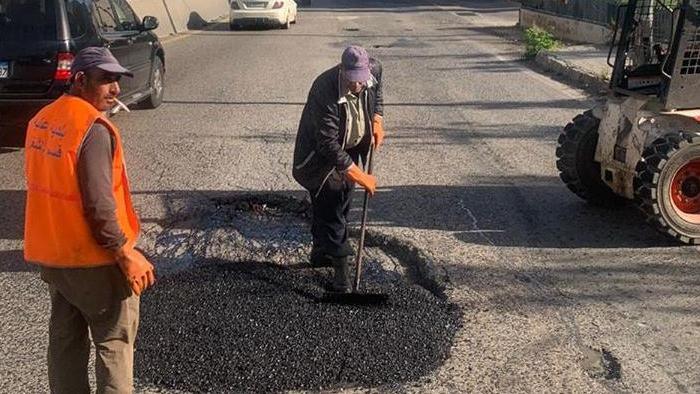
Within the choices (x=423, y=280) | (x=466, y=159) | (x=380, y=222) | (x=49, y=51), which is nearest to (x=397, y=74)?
(x=466, y=159)

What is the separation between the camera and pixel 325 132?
5.21 meters

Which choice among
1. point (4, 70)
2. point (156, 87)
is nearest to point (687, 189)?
point (4, 70)

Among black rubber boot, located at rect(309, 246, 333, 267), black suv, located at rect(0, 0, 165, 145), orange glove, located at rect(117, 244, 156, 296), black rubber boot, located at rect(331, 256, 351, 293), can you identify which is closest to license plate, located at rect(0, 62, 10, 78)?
black suv, located at rect(0, 0, 165, 145)

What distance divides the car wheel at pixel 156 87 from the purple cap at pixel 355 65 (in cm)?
769

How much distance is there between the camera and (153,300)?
5301 millimetres

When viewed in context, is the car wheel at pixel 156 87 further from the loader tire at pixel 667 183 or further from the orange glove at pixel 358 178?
the loader tire at pixel 667 183

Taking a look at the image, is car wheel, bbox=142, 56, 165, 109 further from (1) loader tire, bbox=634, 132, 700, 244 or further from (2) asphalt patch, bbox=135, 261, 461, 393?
(1) loader tire, bbox=634, 132, 700, 244

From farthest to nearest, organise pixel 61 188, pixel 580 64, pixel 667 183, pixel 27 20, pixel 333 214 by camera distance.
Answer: pixel 580 64, pixel 27 20, pixel 667 183, pixel 333 214, pixel 61 188

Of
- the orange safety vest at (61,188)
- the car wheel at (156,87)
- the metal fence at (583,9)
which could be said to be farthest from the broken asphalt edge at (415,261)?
the metal fence at (583,9)

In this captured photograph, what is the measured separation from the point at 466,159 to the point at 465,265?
3297 millimetres

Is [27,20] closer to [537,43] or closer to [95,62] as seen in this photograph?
[95,62]

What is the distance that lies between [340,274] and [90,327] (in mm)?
2196

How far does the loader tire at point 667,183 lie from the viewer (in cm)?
635

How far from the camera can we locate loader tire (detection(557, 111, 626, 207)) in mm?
7352
